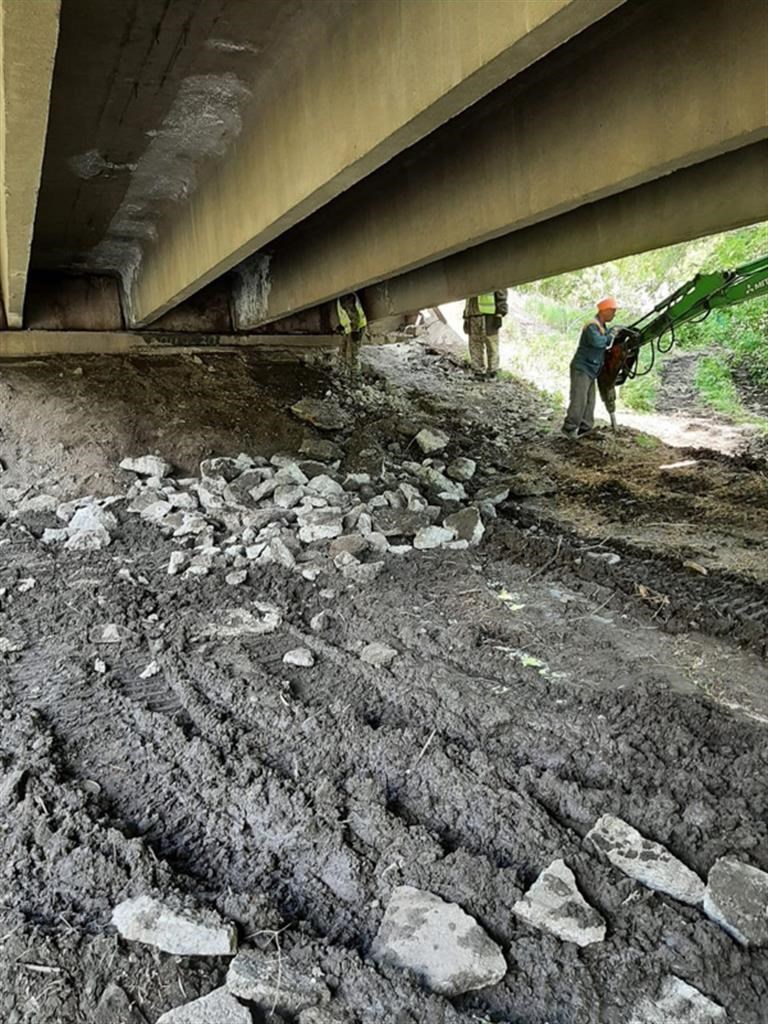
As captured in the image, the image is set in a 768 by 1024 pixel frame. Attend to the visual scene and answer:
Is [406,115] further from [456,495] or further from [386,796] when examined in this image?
[456,495]

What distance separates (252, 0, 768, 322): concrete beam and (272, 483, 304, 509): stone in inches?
90.8

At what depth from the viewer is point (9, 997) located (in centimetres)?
207

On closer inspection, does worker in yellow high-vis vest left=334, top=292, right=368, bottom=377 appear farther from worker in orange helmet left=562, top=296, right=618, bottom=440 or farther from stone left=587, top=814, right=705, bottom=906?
stone left=587, top=814, right=705, bottom=906

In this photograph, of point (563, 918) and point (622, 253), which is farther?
point (622, 253)

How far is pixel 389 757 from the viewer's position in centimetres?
321

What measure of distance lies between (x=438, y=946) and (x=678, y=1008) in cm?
70

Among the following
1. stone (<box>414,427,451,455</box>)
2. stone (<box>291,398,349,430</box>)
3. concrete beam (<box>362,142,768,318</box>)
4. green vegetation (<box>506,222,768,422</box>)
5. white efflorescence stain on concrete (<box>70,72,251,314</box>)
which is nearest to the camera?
white efflorescence stain on concrete (<box>70,72,251,314</box>)

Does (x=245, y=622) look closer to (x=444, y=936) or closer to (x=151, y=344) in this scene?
(x=444, y=936)

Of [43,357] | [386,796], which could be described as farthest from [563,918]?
[43,357]

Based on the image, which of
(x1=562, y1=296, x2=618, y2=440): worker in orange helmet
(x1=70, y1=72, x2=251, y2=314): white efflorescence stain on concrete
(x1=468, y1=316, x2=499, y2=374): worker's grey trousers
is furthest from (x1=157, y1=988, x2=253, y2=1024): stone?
(x1=468, y1=316, x2=499, y2=374): worker's grey trousers

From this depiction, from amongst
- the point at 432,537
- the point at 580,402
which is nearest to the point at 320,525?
the point at 432,537

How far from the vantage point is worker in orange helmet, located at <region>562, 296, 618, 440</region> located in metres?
9.84

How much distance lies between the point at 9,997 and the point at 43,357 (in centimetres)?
842

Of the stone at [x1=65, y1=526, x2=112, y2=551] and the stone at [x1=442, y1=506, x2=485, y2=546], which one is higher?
the stone at [x1=65, y1=526, x2=112, y2=551]
